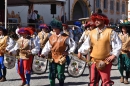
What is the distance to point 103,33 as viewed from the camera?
19.9ft

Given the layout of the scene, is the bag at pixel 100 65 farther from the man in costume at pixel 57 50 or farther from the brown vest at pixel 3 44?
the brown vest at pixel 3 44

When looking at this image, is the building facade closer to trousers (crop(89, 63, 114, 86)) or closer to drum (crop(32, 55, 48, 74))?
drum (crop(32, 55, 48, 74))

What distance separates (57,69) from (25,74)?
125cm

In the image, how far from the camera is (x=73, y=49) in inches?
291

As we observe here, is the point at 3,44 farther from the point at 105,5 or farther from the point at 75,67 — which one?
the point at 105,5

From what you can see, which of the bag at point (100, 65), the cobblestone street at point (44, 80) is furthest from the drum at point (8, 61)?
the bag at point (100, 65)

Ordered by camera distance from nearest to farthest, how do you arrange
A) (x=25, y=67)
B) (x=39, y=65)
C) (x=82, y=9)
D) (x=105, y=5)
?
(x=25, y=67) → (x=39, y=65) → (x=82, y=9) → (x=105, y=5)

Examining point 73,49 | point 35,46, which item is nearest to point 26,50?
point 35,46

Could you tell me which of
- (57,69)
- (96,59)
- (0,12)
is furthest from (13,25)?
(96,59)

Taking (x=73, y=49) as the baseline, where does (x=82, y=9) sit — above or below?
above

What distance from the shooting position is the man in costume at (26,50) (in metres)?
8.16

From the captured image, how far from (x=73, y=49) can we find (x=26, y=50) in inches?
56.8

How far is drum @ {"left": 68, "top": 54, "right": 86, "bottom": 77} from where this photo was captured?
9.51 meters

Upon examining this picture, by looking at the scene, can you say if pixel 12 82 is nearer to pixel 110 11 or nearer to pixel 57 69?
pixel 57 69
